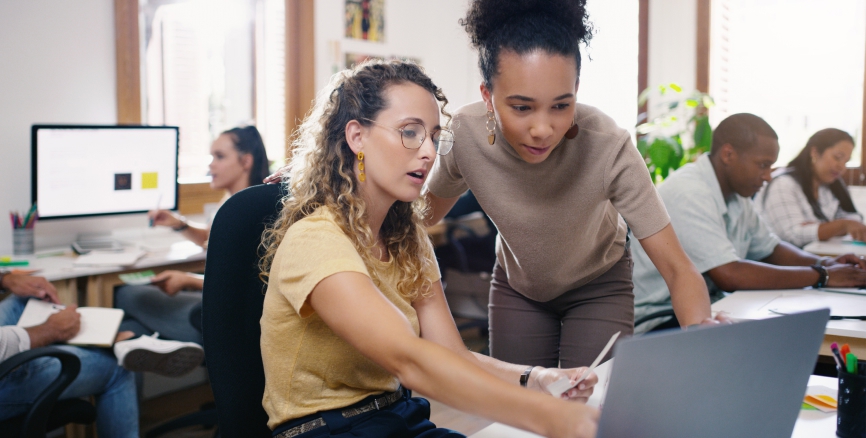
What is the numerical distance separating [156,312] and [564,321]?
167 cm

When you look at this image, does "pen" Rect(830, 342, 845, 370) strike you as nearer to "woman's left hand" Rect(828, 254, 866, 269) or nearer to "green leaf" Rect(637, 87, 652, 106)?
"woman's left hand" Rect(828, 254, 866, 269)

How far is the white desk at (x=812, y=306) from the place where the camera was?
1549mm

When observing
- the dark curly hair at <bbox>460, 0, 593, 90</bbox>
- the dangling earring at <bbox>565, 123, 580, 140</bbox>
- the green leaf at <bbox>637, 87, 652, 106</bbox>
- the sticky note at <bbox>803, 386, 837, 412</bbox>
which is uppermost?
the green leaf at <bbox>637, 87, 652, 106</bbox>

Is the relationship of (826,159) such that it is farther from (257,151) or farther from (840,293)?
(257,151)

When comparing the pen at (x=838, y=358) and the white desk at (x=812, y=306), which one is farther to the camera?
the white desk at (x=812, y=306)

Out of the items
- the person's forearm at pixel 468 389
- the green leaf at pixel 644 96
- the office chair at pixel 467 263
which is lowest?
the office chair at pixel 467 263

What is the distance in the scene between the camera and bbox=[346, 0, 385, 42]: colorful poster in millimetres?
4266

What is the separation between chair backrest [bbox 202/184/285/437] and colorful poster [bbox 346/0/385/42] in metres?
3.30

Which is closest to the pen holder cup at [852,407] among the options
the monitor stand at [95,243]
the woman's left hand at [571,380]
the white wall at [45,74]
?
the woman's left hand at [571,380]

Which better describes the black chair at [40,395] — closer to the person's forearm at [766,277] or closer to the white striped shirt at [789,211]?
the person's forearm at [766,277]

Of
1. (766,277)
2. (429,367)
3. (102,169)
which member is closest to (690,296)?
(429,367)

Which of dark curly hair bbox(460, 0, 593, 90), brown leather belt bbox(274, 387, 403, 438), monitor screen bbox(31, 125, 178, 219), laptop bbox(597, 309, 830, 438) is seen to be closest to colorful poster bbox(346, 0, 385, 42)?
monitor screen bbox(31, 125, 178, 219)

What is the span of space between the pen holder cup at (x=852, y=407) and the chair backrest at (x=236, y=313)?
0.90 meters

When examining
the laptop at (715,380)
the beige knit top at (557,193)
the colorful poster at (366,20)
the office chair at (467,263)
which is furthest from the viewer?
the colorful poster at (366,20)
